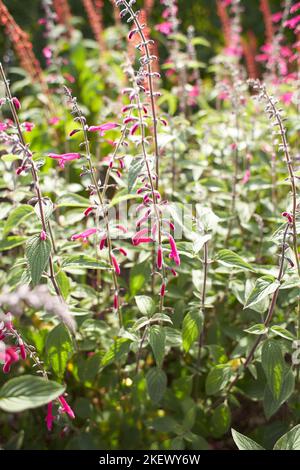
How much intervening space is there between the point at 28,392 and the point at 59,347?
648 mm

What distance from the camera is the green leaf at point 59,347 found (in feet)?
7.17

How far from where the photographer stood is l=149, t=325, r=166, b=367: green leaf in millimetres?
2039

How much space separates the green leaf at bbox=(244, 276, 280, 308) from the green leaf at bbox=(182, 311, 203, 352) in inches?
12.2

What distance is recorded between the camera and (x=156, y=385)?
2.29 meters

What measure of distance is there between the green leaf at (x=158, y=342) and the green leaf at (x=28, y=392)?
22.0 inches

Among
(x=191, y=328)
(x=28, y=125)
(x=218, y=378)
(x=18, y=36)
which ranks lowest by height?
(x=218, y=378)

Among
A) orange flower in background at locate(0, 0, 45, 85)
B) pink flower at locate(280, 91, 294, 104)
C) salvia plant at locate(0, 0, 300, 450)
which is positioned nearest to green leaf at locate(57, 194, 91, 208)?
salvia plant at locate(0, 0, 300, 450)

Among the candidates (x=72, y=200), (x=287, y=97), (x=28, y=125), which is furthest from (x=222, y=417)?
(x=287, y=97)

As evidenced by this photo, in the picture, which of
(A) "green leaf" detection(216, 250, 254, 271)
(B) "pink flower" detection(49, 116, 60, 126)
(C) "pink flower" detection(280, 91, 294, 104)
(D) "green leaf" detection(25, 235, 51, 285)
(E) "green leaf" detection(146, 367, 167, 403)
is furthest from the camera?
(B) "pink flower" detection(49, 116, 60, 126)

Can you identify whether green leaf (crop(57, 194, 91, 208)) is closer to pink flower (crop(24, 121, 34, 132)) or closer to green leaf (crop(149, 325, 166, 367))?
pink flower (crop(24, 121, 34, 132))

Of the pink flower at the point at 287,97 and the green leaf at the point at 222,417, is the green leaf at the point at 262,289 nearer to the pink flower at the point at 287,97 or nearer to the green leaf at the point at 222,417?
the green leaf at the point at 222,417

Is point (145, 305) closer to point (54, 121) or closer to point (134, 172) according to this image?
point (134, 172)

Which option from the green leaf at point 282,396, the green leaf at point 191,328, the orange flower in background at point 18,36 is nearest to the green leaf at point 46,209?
the green leaf at point 191,328

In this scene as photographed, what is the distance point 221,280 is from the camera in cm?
272
